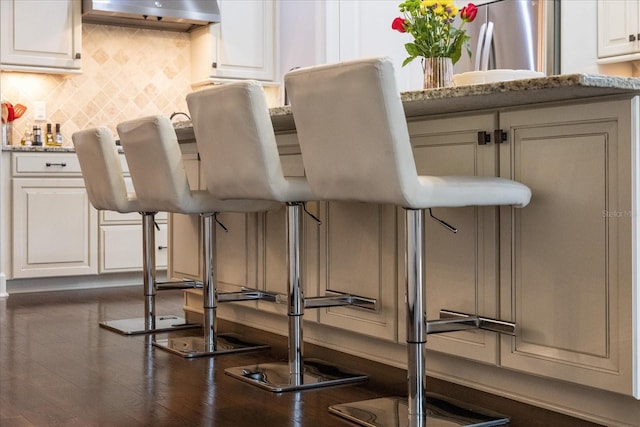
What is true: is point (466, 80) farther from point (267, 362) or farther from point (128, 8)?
point (128, 8)

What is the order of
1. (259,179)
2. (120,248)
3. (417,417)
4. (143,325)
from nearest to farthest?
(417,417) → (259,179) → (143,325) → (120,248)

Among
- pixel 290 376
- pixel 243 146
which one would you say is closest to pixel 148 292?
pixel 290 376

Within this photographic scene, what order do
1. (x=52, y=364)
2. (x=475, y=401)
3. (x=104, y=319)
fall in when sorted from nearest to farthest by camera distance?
(x=475, y=401)
(x=52, y=364)
(x=104, y=319)

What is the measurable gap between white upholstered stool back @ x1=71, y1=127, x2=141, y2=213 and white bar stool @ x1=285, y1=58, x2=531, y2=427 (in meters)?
1.63

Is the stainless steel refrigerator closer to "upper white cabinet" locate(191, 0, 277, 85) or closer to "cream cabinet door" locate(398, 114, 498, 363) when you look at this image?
"upper white cabinet" locate(191, 0, 277, 85)

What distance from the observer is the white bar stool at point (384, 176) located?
2105mm

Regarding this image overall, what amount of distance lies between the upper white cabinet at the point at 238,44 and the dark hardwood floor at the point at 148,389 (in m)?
2.84

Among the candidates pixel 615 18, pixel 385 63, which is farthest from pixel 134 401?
pixel 615 18

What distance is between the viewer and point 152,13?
237 inches

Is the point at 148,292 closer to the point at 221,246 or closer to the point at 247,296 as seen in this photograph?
the point at 221,246

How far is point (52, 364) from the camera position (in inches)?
128

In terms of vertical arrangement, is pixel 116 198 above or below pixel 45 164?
below

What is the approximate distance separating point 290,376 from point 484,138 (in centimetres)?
102

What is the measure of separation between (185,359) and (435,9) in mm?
1574
